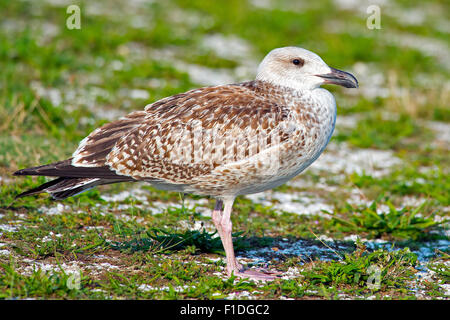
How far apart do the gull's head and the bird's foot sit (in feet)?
5.81

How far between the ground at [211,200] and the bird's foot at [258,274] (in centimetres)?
12

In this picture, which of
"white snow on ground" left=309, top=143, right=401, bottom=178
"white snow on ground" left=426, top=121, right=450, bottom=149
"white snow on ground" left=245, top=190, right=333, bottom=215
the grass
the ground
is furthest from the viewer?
"white snow on ground" left=426, top=121, right=450, bottom=149

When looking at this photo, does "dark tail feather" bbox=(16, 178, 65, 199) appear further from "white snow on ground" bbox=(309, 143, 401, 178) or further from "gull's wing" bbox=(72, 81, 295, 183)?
"white snow on ground" bbox=(309, 143, 401, 178)

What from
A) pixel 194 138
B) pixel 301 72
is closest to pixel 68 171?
pixel 194 138

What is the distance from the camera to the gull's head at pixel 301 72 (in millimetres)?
5862

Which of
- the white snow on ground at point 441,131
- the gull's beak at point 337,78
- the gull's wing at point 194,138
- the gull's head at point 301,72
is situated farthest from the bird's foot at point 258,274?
the white snow on ground at point 441,131

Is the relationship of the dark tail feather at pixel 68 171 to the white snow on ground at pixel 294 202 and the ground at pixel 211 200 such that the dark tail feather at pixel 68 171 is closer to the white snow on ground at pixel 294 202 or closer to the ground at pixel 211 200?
the ground at pixel 211 200

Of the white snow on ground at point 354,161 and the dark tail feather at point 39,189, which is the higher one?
the dark tail feather at point 39,189

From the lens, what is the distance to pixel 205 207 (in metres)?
7.50

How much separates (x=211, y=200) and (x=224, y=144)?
2.25 m

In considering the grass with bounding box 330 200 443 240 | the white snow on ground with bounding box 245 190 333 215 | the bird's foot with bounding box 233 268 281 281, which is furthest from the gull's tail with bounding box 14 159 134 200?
the grass with bounding box 330 200 443 240

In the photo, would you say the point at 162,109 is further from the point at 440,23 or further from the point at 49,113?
the point at 440,23

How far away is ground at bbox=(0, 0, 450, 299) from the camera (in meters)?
5.42
